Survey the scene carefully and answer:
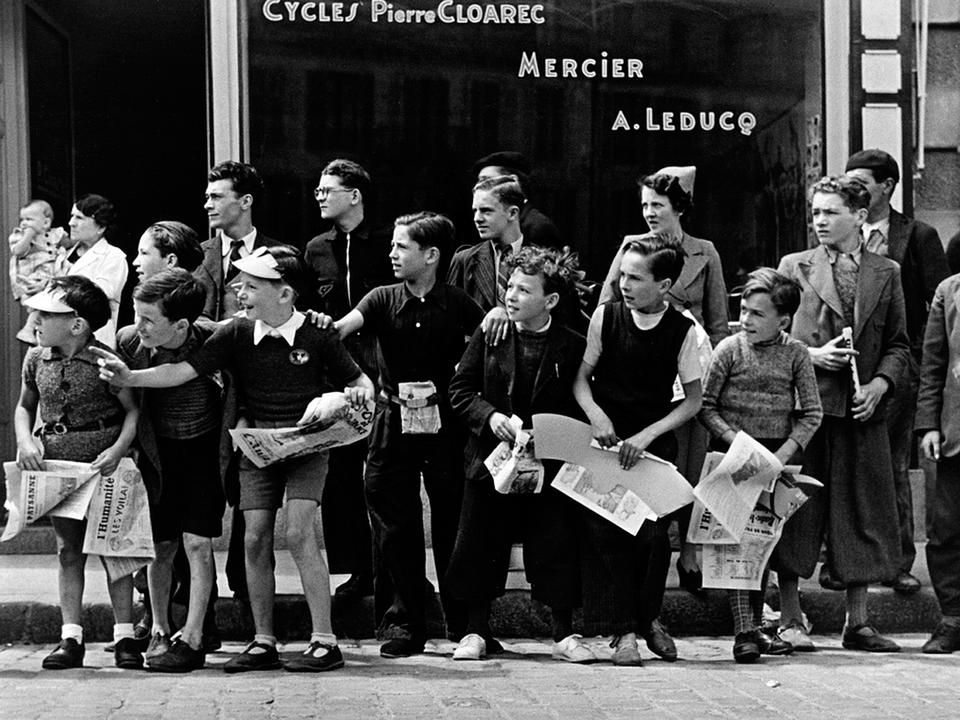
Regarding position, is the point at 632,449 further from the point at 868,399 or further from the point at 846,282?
the point at 846,282

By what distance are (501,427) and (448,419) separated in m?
0.45

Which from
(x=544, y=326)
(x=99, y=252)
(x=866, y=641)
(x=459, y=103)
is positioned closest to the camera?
(x=544, y=326)

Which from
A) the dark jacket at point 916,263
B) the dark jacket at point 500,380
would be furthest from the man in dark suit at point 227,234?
the dark jacket at point 916,263

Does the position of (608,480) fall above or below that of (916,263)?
below

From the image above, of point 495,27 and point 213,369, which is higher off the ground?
point 495,27

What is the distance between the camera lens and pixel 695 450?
794 centimetres

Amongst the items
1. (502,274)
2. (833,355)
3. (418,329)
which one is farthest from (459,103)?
(833,355)

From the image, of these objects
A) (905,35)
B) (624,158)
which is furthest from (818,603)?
(905,35)

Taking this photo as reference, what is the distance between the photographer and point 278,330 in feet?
22.6

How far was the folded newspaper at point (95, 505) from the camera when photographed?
6824mm

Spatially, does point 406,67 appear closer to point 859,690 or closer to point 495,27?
point 495,27

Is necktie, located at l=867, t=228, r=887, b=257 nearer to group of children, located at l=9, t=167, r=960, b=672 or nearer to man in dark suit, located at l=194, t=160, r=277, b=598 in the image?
group of children, located at l=9, t=167, r=960, b=672

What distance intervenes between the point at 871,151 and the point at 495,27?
2.27m

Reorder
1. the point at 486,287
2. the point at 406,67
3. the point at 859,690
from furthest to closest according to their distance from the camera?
the point at 406,67 < the point at 486,287 < the point at 859,690
